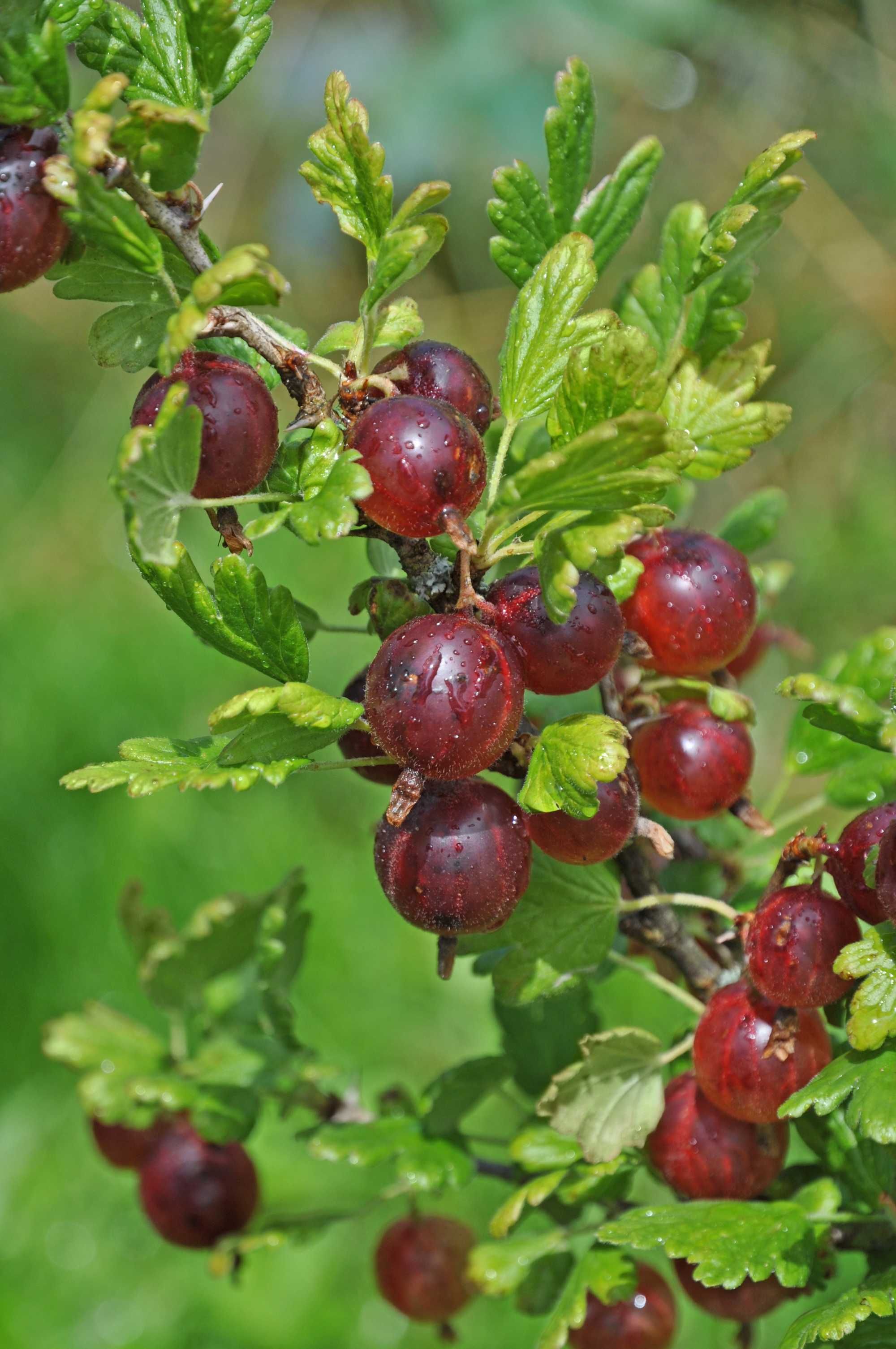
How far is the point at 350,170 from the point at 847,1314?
64 centimetres

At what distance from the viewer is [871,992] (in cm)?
60

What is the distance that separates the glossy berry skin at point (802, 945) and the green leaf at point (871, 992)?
42 mm

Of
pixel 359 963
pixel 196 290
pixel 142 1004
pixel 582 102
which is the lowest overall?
pixel 142 1004

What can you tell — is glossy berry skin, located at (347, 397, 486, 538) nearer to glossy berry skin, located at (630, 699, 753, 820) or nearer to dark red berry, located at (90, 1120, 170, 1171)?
glossy berry skin, located at (630, 699, 753, 820)

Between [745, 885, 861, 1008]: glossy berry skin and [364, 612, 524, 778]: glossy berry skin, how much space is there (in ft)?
0.62

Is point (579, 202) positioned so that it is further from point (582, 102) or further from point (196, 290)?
point (196, 290)

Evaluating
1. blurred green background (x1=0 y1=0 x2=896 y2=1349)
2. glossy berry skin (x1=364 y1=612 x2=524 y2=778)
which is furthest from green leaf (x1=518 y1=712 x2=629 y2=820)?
blurred green background (x1=0 y1=0 x2=896 y2=1349)

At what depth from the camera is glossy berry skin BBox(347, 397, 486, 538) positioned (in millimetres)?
590

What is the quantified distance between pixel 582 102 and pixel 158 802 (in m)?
2.16

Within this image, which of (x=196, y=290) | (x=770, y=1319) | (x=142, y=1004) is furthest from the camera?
(x=142, y=1004)

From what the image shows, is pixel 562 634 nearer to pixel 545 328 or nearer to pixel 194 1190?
pixel 545 328

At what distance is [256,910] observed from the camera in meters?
1.01

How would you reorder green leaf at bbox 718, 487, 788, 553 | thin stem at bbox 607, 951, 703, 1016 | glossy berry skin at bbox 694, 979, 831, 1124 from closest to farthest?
glossy berry skin at bbox 694, 979, 831, 1124
thin stem at bbox 607, 951, 703, 1016
green leaf at bbox 718, 487, 788, 553

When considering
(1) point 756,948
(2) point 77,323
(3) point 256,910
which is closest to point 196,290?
(1) point 756,948
